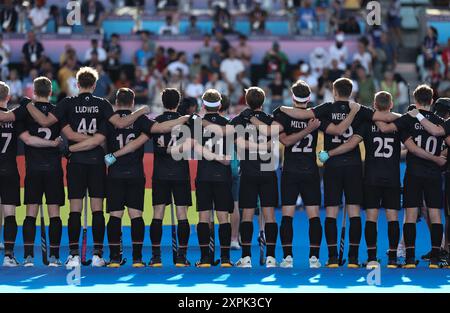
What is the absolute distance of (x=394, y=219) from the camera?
44.9 ft

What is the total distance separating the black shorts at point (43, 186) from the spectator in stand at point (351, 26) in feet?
49.8

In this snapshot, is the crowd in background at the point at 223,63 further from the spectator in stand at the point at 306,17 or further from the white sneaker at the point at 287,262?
the white sneaker at the point at 287,262

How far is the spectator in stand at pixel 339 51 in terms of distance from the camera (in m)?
26.0

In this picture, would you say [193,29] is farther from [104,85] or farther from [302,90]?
[302,90]

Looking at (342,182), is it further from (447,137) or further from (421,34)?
(421,34)

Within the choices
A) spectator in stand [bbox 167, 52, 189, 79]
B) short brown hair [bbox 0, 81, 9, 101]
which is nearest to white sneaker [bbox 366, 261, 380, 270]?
short brown hair [bbox 0, 81, 9, 101]

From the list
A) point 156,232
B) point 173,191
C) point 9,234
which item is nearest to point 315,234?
point 173,191

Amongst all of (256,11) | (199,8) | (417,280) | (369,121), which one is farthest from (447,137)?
(199,8)

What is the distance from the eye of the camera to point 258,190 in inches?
541

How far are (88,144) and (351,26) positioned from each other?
15.2 metres

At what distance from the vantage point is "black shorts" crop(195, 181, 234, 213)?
44.9 ft

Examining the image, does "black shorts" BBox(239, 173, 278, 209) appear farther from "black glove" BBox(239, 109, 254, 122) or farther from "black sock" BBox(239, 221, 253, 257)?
"black glove" BBox(239, 109, 254, 122)

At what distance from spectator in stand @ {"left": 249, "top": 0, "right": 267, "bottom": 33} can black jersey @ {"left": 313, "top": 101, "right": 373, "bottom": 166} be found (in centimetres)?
1445
